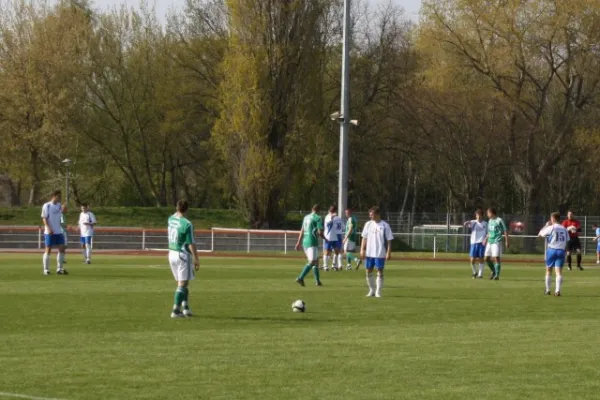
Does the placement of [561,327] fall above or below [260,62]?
below

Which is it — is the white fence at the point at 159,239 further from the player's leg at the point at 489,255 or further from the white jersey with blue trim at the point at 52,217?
the white jersey with blue trim at the point at 52,217

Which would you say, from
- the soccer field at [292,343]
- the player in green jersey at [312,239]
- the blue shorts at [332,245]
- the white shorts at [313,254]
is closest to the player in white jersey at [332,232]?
the blue shorts at [332,245]

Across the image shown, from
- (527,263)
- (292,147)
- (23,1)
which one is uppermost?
(23,1)

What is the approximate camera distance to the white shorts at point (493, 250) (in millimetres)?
31125

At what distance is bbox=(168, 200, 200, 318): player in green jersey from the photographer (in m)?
17.3

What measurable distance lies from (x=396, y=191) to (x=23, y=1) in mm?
26956

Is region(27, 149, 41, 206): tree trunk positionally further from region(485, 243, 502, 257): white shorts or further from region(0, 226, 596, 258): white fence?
region(485, 243, 502, 257): white shorts

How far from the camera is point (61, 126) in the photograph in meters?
64.8

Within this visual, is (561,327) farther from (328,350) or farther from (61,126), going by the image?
(61,126)

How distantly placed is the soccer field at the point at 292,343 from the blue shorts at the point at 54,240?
2.23 m

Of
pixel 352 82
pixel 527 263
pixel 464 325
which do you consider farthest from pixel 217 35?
pixel 464 325

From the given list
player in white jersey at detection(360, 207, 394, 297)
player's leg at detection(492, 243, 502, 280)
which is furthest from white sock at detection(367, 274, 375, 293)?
player's leg at detection(492, 243, 502, 280)

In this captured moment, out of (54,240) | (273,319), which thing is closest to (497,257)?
(54,240)

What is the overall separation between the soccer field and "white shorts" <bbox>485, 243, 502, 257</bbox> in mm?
5534
